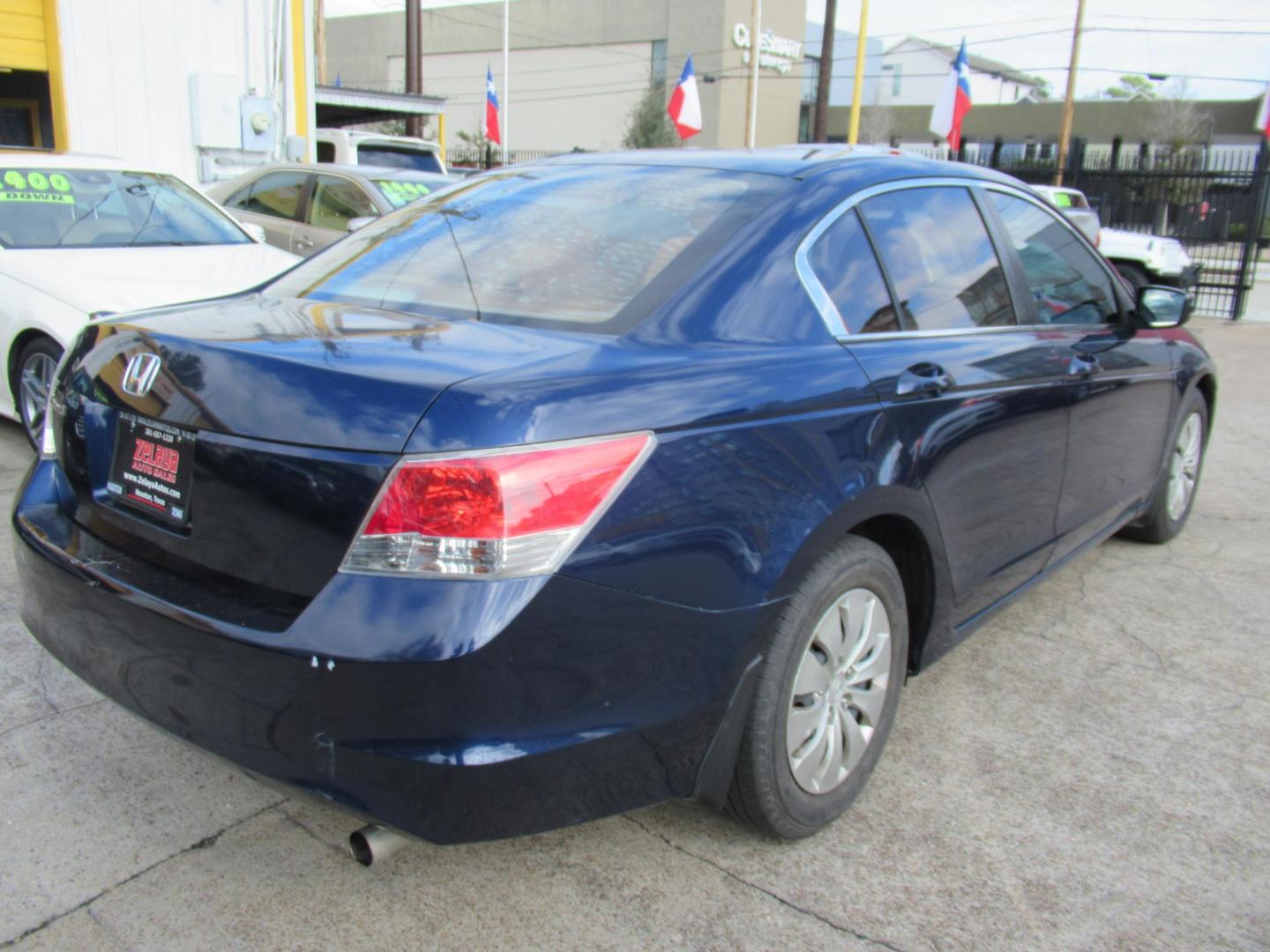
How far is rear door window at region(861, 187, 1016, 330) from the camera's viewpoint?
3.00 metres

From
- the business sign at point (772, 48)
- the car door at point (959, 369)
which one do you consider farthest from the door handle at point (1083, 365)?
the business sign at point (772, 48)

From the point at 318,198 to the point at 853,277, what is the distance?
830 centimetres

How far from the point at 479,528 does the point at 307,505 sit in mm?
353

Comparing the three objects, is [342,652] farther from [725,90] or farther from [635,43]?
[635,43]

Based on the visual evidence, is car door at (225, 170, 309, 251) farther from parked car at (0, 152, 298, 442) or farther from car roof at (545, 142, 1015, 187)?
car roof at (545, 142, 1015, 187)

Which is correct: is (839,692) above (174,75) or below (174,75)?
below

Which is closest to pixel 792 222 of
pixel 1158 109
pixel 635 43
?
pixel 1158 109

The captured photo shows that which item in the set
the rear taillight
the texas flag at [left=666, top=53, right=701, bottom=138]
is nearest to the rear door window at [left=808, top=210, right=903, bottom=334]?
the rear taillight

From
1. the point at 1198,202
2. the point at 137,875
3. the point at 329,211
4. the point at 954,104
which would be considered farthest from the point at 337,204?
the point at 954,104

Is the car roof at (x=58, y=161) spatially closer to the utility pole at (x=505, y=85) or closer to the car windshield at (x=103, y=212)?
the car windshield at (x=103, y=212)

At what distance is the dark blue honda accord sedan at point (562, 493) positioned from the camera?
1.95 metres

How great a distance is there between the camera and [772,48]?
5869cm

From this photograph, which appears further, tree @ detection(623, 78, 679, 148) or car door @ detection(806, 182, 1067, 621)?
tree @ detection(623, 78, 679, 148)

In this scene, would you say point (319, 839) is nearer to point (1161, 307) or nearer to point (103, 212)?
point (1161, 307)
